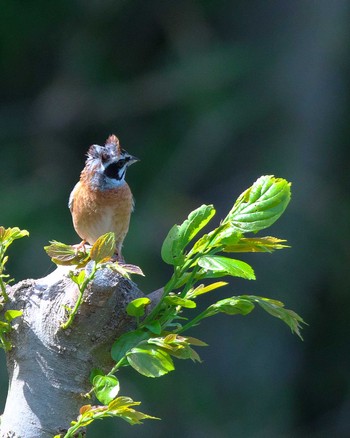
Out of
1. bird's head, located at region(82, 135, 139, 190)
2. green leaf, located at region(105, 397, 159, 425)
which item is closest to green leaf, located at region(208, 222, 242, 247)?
green leaf, located at region(105, 397, 159, 425)

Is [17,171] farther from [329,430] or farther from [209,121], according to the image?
[329,430]

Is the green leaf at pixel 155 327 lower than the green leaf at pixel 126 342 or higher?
higher

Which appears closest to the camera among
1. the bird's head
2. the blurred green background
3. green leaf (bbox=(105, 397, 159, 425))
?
green leaf (bbox=(105, 397, 159, 425))

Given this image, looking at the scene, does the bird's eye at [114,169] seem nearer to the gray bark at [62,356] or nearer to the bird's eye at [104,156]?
the bird's eye at [104,156]

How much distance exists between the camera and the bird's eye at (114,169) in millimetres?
2109

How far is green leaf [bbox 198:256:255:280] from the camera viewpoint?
1.13 meters

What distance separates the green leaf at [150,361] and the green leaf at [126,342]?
1.3 inches

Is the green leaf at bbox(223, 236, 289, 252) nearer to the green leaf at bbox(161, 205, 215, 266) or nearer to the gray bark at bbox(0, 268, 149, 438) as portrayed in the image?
the green leaf at bbox(161, 205, 215, 266)

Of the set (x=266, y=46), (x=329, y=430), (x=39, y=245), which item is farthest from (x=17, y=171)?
(x=329, y=430)

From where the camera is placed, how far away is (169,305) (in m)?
1.21

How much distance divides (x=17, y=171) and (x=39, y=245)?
57 centimetres

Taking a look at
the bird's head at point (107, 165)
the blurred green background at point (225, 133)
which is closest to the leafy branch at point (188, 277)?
the bird's head at point (107, 165)

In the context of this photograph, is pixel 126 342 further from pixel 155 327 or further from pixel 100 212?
pixel 100 212

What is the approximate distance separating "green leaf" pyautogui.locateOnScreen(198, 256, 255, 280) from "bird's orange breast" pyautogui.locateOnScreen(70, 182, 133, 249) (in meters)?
1.03
